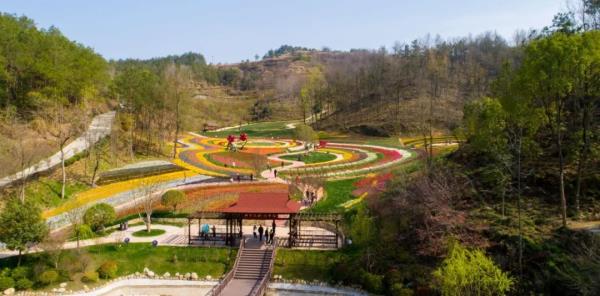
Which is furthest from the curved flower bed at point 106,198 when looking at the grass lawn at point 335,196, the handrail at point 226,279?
the grass lawn at point 335,196

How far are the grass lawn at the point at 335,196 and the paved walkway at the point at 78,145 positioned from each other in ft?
77.9

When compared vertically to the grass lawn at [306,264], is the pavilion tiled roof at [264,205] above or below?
above

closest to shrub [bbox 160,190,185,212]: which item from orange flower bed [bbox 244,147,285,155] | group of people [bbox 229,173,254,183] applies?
group of people [bbox 229,173,254,183]

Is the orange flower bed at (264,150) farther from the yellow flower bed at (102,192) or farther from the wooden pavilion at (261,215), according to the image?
the wooden pavilion at (261,215)

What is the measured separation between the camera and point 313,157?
64188 mm

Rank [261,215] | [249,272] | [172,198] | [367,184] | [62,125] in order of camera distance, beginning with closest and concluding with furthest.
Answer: [249,272], [261,215], [172,198], [367,184], [62,125]

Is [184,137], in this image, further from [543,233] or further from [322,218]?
[543,233]

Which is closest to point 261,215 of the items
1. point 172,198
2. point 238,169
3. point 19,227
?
point 172,198

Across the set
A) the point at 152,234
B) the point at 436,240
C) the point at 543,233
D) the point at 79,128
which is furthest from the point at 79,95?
the point at 543,233

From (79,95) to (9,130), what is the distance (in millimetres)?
15655

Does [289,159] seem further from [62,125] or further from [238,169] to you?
[62,125]

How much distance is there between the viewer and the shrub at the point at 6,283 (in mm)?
26609

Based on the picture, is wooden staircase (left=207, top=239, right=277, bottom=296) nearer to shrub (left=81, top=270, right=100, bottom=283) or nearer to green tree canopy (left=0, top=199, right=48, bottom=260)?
shrub (left=81, top=270, right=100, bottom=283)

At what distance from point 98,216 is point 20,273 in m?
6.82
